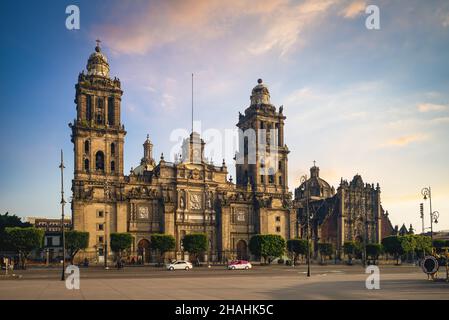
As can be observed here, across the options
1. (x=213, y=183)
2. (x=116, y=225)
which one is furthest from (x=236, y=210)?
(x=116, y=225)

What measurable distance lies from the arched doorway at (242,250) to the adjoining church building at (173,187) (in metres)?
0.20

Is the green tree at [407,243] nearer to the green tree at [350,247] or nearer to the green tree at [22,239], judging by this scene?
the green tree at [350,247]

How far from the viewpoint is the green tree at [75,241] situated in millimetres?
72625

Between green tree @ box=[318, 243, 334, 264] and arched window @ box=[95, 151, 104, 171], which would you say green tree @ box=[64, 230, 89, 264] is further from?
green tree @ box=[318, 243, 334, 264]

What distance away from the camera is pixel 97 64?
289 feet

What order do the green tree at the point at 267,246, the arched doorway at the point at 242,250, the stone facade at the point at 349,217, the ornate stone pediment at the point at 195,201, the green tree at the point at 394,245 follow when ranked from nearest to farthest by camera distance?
the green tree at the point at 267,246, the green tree at the point at 394,245, the ornate stone pediment at the point at 195,201, the arched doorway at the point at 242,250, the stone facade at the point at 349,217

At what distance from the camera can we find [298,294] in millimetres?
25891

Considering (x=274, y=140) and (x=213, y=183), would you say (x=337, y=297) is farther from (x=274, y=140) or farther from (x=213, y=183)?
(x=274, y=140)

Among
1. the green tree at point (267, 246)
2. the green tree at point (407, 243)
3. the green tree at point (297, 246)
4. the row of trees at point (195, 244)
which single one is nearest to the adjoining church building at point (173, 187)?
the row of trees at point (195, 244)

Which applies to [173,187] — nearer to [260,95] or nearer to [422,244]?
[260,95]

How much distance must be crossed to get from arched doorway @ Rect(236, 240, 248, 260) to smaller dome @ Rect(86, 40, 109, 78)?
42.2 meters

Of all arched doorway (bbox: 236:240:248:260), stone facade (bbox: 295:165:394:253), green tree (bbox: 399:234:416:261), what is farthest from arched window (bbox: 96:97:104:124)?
green tree (bbox: 399:234:416:261)

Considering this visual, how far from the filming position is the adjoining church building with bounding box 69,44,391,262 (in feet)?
266
